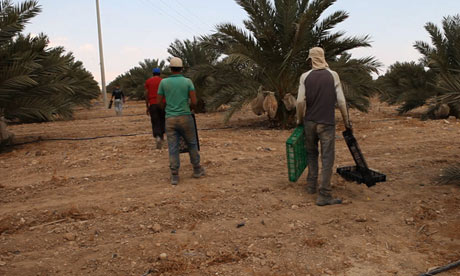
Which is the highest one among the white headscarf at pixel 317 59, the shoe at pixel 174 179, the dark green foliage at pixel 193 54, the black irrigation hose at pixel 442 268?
the dark green foliage at pixel 193 54

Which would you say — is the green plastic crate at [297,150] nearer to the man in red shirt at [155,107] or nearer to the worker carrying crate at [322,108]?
the worker carrying crate at [322,108]

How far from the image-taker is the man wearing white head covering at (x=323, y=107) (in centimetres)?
447

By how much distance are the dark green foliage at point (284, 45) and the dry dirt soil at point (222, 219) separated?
3503mm

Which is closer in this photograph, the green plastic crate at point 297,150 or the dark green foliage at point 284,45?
the green plastic crate at point 297,150

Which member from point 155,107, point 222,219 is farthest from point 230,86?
point 222,219

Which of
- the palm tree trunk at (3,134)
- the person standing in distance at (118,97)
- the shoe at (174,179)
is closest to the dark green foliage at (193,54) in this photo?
the person standing in distance at (118,97)

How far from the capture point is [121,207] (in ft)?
15.2

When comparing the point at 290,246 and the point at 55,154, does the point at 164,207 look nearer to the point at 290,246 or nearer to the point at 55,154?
the point at 290,246

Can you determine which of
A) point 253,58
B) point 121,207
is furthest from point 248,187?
point 253,58

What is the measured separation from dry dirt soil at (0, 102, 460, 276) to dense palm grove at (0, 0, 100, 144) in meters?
2.22

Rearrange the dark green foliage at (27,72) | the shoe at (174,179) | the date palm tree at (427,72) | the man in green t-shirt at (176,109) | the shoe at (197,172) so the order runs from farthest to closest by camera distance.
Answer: the date palm tree at (427,72)
the dark green foliage at (27,72)
the shoe at (197,172)
the shoe at (174,179)
the man in green t-shirt at (176,109)

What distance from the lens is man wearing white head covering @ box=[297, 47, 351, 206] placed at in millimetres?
4473

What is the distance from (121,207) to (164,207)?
1.69ft

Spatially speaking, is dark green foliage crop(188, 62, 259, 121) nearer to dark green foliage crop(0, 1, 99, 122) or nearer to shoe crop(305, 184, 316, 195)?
dark green foliage crop(0, 1, 99, 122)
